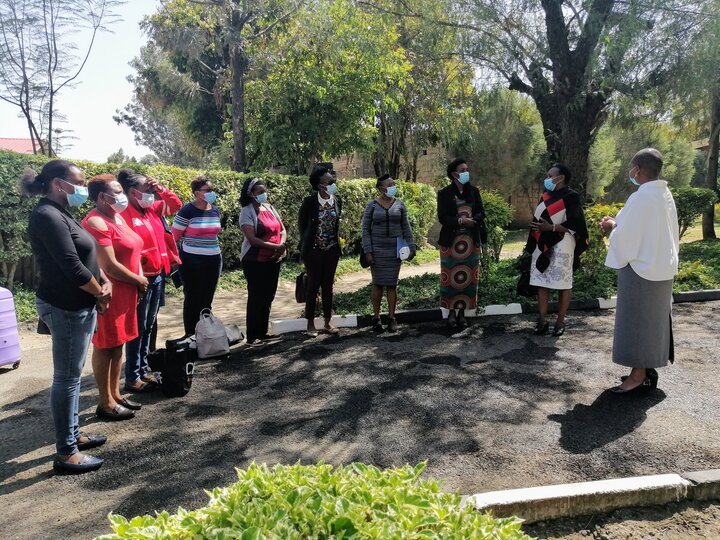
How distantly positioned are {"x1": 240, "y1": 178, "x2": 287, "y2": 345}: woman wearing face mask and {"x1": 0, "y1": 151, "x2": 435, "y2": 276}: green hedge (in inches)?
57.6

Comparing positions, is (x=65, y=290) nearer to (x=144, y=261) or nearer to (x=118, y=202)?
(x=118, y=202)

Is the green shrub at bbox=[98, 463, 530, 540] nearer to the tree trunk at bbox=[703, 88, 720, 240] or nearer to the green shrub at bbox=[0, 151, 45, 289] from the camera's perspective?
the green shrub at bbox=[0, 151, 45, 289]

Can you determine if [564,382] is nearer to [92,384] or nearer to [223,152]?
[92,384]

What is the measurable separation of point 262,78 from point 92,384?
44.8 feet

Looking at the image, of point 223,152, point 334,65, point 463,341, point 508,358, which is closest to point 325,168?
point 463,341

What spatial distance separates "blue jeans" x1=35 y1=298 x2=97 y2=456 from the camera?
3.55 metres

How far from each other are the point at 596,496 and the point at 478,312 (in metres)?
4.78

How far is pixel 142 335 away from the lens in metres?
5.14

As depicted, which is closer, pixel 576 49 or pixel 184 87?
pixel 576 49

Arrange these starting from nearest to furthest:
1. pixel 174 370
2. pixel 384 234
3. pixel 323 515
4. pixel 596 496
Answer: pixel 323 515, pixel 596 496, pixel 174 370, pixel 384 234

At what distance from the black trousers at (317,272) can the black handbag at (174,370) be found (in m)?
2.10

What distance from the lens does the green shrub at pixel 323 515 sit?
1.50 metres

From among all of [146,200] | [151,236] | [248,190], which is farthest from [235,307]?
[146,200]

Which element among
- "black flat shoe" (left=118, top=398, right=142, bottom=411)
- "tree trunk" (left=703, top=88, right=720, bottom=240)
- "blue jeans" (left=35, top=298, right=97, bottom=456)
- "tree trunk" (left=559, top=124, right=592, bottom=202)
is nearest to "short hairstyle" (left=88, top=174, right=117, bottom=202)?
"blue jeans" (left=35, top=298, right=97, bottom=456)
